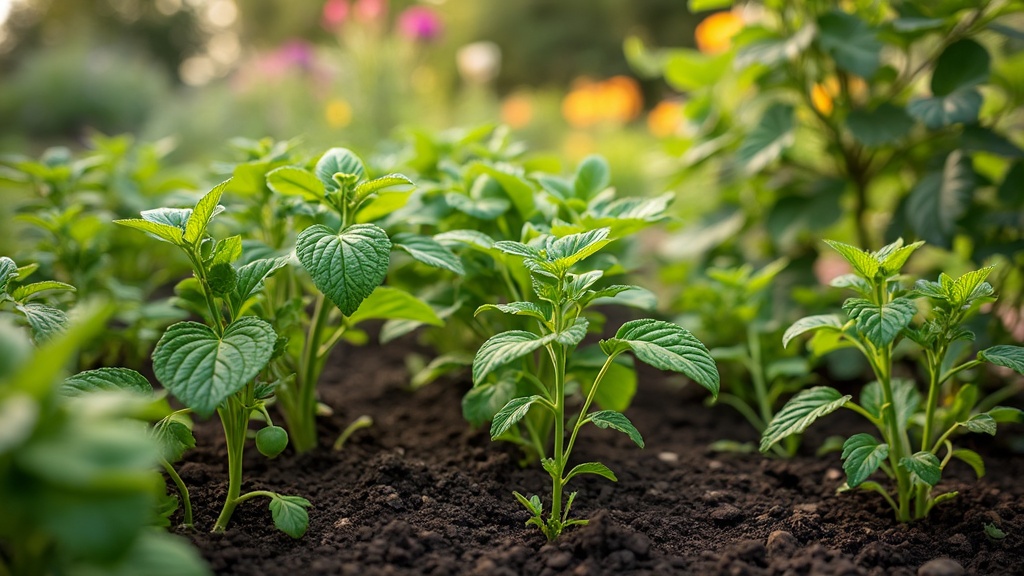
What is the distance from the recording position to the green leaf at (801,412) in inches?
54.7

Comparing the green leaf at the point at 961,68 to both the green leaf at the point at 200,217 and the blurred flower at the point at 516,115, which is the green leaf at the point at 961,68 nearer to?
the green leaf at the point at 200,217

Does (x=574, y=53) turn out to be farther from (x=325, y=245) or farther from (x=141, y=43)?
(x=325, y=245)

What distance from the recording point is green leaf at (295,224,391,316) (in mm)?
1251

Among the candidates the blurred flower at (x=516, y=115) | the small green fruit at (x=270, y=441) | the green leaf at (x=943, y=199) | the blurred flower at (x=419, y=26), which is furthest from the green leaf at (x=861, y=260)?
the blurred flower at (x=516, y=115)

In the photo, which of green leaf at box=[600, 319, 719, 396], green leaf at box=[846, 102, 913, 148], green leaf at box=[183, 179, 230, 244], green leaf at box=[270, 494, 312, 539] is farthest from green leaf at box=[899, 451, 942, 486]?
green leaf at box=[183, 179, 230, 244]

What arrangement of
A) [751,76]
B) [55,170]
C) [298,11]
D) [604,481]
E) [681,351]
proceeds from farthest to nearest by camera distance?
[298,11], [751,76], [55,170], [604,481], [681,351]

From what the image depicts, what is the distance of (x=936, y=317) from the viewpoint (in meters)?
1.38

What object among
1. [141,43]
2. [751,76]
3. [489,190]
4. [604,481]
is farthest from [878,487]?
[141,43]

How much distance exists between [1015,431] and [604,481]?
120cm

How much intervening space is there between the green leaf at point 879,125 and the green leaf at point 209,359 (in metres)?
1.69

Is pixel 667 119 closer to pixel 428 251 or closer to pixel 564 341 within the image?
pixel 428 251

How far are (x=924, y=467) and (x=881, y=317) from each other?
1.01 ft

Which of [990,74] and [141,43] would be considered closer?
[990,74]

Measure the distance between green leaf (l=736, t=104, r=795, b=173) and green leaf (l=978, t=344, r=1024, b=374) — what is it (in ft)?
3.03
